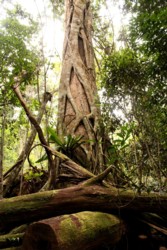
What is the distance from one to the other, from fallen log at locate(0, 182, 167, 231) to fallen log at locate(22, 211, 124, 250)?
0.41 ft

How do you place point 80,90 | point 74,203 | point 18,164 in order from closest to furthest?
point 74,203 < point 18,164 < point 80,90

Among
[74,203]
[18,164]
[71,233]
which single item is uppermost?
[18,164]

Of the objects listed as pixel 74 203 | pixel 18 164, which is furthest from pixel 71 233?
pixel 18 164

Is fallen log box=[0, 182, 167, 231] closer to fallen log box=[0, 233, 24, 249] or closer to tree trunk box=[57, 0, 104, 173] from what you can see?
fallen log box=[0, 233, 24, 249]

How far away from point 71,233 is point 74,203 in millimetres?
408

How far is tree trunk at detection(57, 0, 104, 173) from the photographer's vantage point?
4.28m

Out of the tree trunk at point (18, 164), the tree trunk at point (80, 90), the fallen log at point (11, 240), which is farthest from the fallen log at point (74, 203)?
the tree trunk at point (80, 90)

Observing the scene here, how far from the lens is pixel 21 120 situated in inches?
234

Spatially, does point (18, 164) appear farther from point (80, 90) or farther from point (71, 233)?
point (80, 90)

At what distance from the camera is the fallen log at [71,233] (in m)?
2.06

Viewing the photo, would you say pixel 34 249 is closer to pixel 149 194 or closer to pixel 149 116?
pixel 149 194

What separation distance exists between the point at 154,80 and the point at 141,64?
1.16ft

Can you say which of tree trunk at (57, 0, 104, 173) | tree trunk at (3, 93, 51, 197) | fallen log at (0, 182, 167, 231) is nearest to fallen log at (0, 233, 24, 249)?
fallen log at (0, 182, 167, 231)

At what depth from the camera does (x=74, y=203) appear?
253cm
